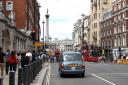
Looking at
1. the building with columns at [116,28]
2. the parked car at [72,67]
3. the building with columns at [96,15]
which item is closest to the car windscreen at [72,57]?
the parked car at [72,67]

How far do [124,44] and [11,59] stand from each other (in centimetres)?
7999

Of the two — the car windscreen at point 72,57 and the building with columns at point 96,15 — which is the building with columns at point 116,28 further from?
the car windscreen at point 72,57

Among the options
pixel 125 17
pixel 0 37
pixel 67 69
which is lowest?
pixel 67 69

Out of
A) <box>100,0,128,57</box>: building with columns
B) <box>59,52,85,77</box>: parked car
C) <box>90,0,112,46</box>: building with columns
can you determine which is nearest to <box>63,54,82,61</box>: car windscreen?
<box>59,52,85,77</box>: parked car

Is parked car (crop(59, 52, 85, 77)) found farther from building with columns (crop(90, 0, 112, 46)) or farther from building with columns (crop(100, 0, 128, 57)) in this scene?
building with columns (crop(90, 0, 112, 46))

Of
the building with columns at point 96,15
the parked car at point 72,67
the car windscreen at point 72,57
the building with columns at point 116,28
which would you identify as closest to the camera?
the parked car at point 72,67

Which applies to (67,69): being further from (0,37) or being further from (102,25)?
(102,25)

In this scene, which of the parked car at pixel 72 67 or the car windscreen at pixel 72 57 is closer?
the parked car at pixel 72 67

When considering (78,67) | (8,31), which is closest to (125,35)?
(8,31)

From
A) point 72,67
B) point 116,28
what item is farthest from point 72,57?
point 116,28

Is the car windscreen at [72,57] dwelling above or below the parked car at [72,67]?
above

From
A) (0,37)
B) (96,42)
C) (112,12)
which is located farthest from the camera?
(96,42)

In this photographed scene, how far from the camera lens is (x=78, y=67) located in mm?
30906

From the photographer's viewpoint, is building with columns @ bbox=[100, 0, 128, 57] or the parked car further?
building with columns @ bbox=[100, 0, 128, 57]
